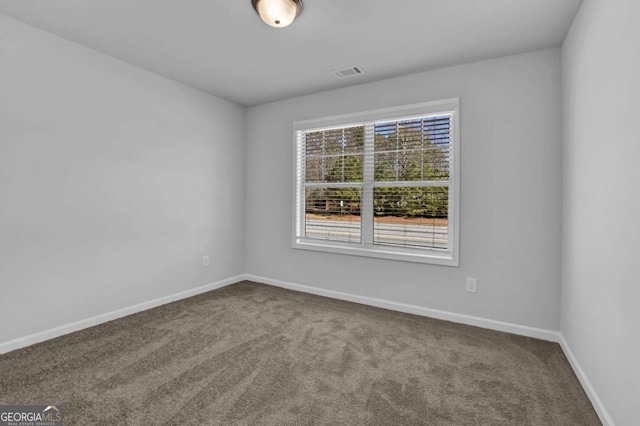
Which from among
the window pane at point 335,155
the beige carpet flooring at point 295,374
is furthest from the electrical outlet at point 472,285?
the window pane at point 335,155

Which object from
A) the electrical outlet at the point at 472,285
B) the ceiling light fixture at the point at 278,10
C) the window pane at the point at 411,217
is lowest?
the electrical outlet at the point at 472,285

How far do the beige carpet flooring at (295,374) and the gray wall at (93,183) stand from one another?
0.42 m

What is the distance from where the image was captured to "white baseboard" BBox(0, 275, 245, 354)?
2.35 meters

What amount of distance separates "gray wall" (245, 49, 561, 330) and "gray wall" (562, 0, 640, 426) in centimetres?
26

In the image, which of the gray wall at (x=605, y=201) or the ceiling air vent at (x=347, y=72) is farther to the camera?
the ceiling air vent at (x=347, y=72)

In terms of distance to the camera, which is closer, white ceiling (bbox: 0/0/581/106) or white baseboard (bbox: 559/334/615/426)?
white baseboard (bbox: 559/334/615/426)

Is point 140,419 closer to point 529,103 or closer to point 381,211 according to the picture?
point 381,211

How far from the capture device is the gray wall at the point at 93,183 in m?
2.35

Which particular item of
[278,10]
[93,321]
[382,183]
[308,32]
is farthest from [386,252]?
[93,321]

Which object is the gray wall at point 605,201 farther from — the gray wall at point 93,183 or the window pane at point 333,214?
the gray wall at point 93,183

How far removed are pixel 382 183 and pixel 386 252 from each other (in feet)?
2.50

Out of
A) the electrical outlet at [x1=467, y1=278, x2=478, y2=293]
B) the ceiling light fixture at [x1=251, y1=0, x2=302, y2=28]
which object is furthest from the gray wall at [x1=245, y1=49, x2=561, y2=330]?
the ceiling light fixture at [x1=251, y1=0, x2=302, y2=28]

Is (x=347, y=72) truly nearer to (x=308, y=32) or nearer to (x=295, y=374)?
(x=308, y=32)

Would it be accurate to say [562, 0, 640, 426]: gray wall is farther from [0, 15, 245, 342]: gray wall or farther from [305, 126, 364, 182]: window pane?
[0, 15, 245, 342]: gray wall
